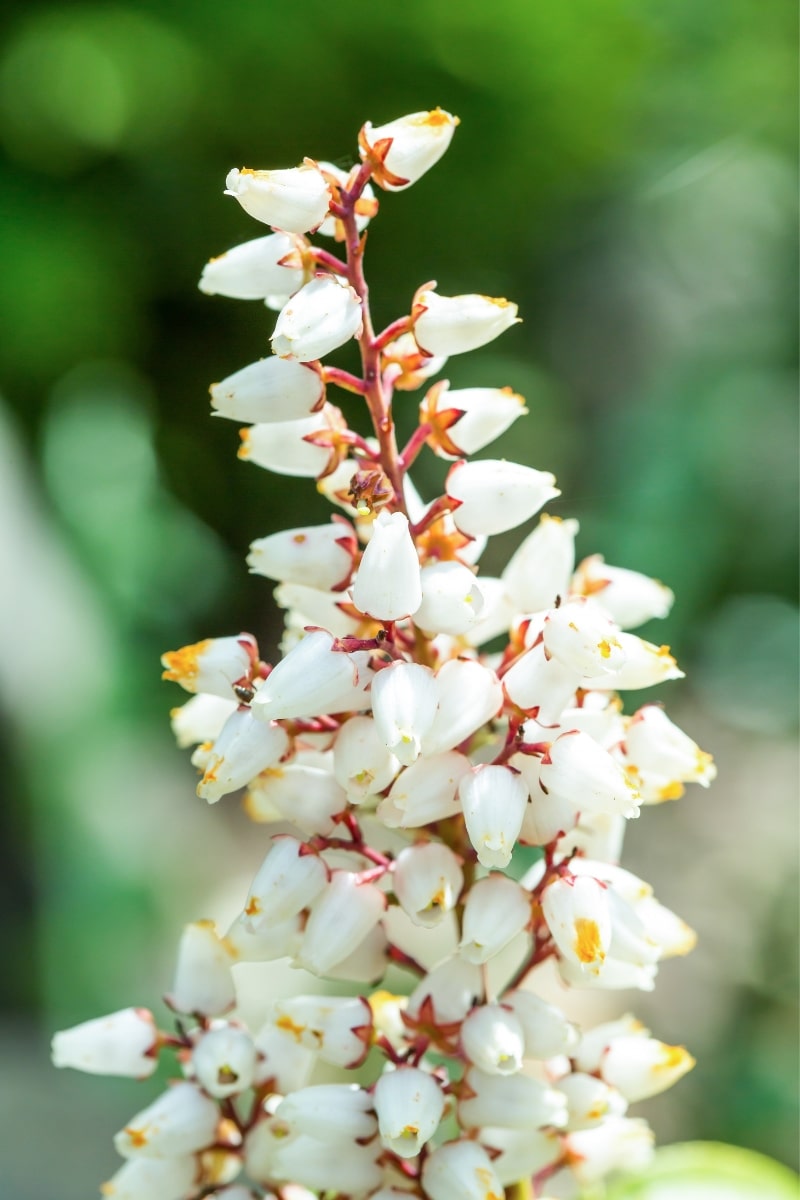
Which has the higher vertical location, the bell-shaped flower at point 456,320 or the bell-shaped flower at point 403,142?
the bell-shaped flower at point 403,142

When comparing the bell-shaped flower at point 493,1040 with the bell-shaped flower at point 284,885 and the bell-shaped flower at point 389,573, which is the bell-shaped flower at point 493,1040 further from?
the bell-shaped flower at point 389,573

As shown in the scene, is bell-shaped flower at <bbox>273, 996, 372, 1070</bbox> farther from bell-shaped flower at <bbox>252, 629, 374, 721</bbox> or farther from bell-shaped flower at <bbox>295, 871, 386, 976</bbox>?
bell-shaped flower at <bbox>252, 629, 374, 721</bbox>

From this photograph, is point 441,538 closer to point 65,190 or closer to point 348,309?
point 348,309

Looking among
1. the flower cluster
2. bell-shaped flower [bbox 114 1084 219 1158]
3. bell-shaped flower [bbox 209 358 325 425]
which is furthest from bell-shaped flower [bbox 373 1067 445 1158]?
bell-shaped flower [bbox 209 358 325 425]

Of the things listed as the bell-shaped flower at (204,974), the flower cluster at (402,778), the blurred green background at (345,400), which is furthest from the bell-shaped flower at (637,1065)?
the blurred green background at (345,400)

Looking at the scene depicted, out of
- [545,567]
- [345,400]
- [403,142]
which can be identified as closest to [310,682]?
[545,567]

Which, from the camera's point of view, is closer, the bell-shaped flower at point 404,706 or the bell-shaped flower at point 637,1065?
the bell-shaped flower at point 404,706
